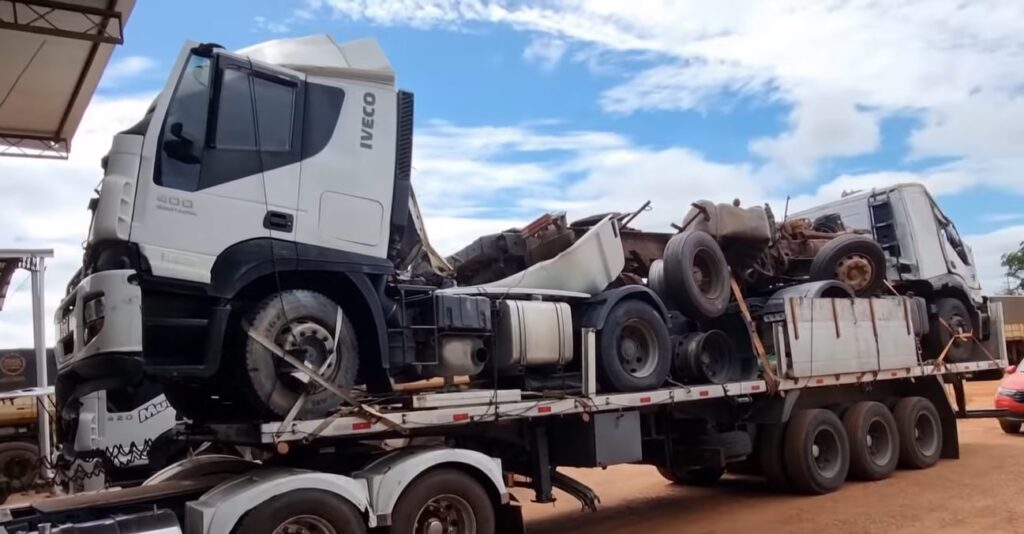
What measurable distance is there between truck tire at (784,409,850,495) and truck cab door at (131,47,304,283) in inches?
262

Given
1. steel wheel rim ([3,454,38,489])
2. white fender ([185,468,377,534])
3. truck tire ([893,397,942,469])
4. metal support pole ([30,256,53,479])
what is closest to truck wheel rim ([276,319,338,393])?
white fender ([185,468,377,534])

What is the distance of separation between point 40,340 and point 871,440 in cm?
1321

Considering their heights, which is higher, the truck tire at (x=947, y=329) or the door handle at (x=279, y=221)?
the door handle at (x=279, y=221)

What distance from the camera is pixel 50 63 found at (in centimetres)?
1241

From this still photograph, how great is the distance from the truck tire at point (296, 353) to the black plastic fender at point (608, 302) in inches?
103

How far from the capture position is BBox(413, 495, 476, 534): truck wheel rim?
6242mm

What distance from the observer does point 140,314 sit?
5.36m

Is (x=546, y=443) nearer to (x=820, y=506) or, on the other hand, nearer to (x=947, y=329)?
(x=820, y=506)

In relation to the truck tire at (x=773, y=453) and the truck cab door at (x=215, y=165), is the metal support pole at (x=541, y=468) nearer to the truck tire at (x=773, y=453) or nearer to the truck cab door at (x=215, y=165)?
the truck cab door at (x=215, y=165)

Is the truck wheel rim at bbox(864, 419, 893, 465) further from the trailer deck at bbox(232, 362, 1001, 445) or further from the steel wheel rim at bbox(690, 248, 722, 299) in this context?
the steel wheel rim at bbox(690, 248, 722, 299)

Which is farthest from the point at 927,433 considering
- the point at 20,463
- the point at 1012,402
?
the point at 20,463

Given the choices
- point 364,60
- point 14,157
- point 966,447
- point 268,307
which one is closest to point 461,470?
point 268,307

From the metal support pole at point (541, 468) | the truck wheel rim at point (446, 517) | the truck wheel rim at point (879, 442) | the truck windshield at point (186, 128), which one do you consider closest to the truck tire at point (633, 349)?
the metal support pole at point (541, 468)

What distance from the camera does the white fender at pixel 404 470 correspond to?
5.92 m
